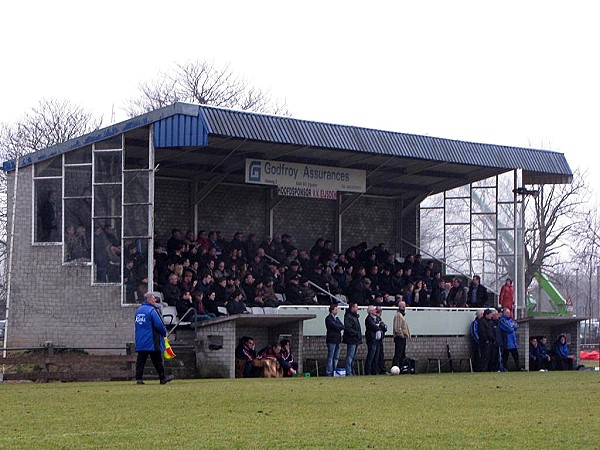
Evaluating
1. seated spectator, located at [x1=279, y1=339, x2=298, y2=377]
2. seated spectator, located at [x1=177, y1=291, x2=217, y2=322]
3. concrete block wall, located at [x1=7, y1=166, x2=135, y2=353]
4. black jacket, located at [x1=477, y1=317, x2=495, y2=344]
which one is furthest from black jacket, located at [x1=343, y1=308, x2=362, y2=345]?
black jacket, located at [x1=477, y1=317, x2=495, y2=344]

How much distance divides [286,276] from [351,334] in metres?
4.41

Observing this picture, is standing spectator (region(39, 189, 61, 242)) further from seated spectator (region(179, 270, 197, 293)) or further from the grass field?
the grass field

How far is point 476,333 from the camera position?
→ 31.4 metres

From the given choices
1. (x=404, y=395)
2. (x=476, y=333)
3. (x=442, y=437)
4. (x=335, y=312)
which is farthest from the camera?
(x=476, y=333)

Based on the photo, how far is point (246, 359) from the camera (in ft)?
84.6

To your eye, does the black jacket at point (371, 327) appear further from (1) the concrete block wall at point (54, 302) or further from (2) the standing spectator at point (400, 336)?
(1) the concrete block wall at point (54, 302)

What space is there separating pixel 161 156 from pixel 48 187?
10.1ft

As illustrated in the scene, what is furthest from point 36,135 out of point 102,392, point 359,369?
point 102,392

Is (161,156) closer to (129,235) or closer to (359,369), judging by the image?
(129,235)

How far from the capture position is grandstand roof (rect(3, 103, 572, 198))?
27297mm

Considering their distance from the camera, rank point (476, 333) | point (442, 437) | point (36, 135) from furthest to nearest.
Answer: point (36, 135) → point (476, 333) → point (442, 437)

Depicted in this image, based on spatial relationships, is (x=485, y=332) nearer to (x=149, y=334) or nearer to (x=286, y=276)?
(x=286, y=276)

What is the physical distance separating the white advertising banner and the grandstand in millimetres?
40

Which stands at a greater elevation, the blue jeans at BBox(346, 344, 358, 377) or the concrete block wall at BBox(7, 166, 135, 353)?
the concrete block wall at BBox(7, 166, 135, 353)
